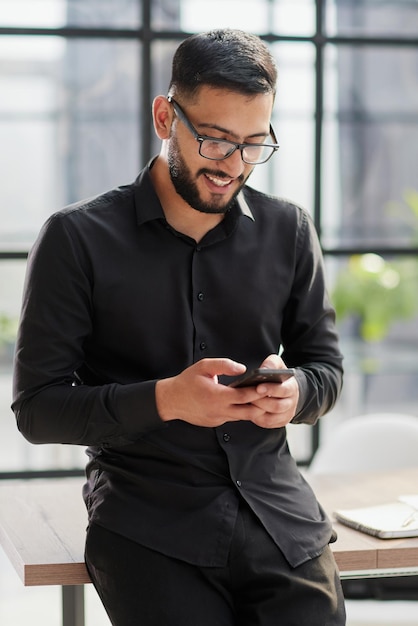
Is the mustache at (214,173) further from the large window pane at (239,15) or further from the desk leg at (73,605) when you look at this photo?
the large window pane at (239,15)

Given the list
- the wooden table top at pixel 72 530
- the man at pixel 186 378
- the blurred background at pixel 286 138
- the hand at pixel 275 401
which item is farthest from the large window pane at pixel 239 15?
the hand at pixel 275 401

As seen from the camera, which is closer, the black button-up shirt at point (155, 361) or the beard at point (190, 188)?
the black button-up shirt at point (155, 361)

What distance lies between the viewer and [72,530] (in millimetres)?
2504

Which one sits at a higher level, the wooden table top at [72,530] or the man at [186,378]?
the man at [186,378]

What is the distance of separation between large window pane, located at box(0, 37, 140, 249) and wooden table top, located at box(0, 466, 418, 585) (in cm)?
162

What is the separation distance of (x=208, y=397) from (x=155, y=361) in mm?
277

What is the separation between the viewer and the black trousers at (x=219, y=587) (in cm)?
212

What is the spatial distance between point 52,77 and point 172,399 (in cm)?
235

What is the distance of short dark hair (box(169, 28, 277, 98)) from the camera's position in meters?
2.22

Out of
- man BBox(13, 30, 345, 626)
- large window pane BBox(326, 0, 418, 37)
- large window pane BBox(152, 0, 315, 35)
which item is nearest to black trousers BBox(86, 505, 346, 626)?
man BBox(13, 30, 345, 626)

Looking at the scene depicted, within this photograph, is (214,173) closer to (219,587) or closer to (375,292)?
(219,587)

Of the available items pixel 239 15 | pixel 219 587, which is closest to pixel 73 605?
pixel 219 587

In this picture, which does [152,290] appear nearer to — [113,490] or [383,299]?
[113,490]

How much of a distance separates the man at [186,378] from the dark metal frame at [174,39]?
1.80 m
